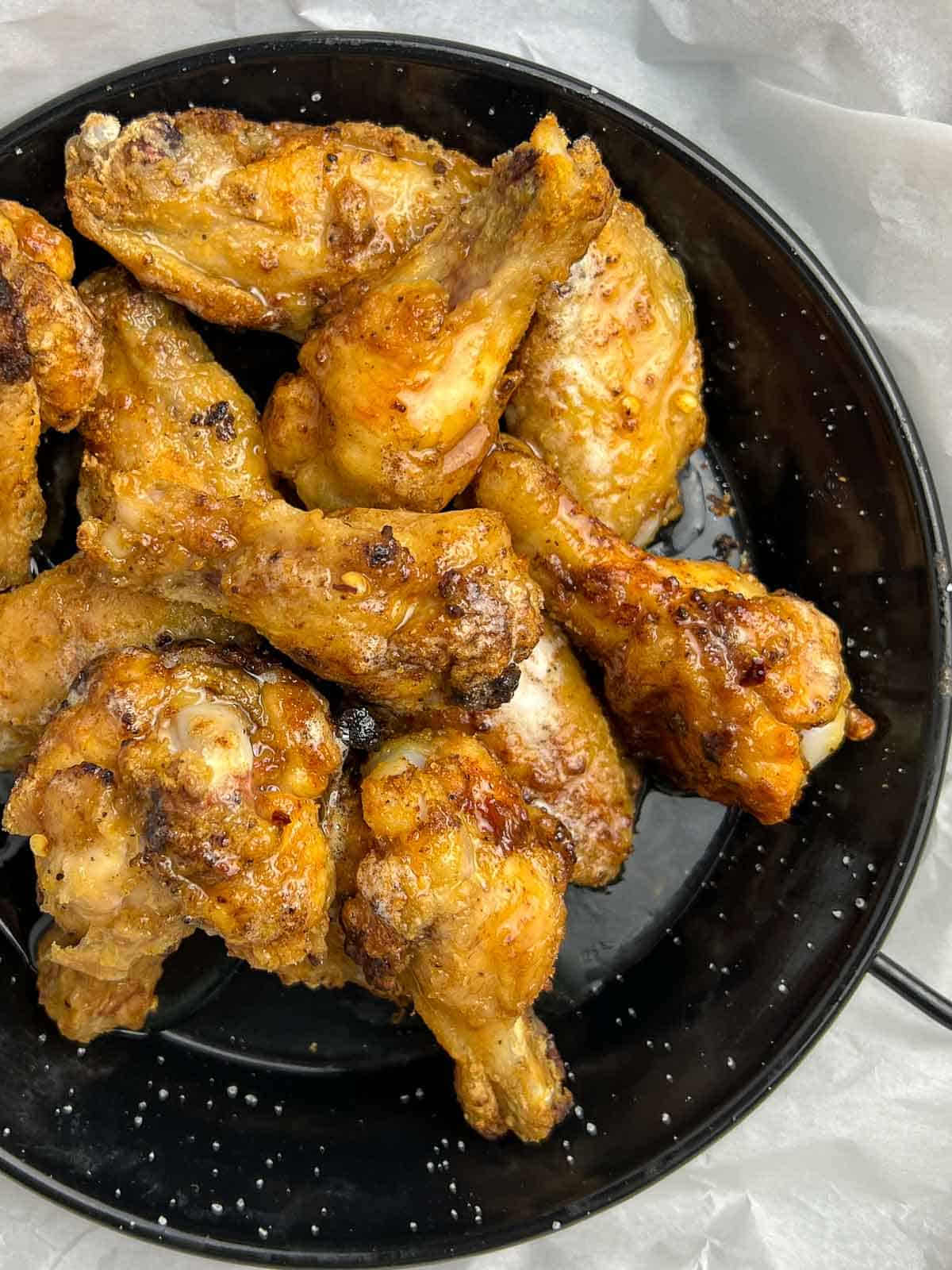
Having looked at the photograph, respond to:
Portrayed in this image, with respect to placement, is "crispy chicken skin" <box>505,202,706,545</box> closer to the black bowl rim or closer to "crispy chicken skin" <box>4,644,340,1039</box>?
the black bowl rim

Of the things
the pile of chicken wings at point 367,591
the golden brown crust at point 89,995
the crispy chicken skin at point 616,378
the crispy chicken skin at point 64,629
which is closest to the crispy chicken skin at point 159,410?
the pile of chicken wings at point 367,591

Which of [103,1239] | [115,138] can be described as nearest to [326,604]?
[115,138]

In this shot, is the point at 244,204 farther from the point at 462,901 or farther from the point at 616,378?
the point at 462,901

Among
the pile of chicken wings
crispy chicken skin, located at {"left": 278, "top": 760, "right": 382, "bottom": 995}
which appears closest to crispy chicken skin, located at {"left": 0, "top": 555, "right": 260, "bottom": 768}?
the pile of chicken wings

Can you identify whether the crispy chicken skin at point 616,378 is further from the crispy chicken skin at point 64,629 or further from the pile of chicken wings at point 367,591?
the crispy chicken skin at point 64,629

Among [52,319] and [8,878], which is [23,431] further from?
[8,878]

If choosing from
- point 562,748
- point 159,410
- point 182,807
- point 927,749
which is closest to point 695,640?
point 562,748
